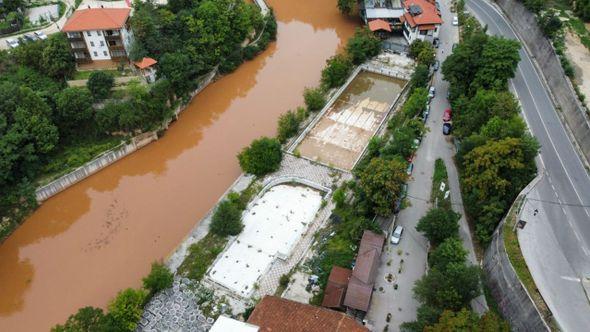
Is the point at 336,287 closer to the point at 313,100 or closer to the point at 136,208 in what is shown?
the point at 136,208

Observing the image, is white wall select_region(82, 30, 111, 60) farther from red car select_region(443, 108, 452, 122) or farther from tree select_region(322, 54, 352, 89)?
red car select_region(443, 108, 452, 122)

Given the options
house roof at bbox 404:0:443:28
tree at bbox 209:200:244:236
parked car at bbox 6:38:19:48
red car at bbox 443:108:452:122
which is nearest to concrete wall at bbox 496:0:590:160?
house roof at bbox 404:0:443:28

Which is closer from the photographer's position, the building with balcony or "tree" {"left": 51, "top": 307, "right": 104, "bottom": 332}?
"tree" {"left": 51, "top": 307, "right": 104, "bottom": 332}

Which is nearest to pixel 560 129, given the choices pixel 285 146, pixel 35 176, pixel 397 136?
pixel 397 136

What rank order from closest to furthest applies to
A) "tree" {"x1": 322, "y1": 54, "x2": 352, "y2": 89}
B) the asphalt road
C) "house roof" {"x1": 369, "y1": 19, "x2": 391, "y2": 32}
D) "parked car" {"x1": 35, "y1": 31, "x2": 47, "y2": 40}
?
the asphalt road, "parked car" {"x1": 35, "y1": 31, "x2": 47, "y2": 40}, "tree" {"x1": 322, "y1": 54, "x2": 352, "y2": 89}, "house roof" {"x1": 369, "y1": 19, "x2": 391, "y2": 32}

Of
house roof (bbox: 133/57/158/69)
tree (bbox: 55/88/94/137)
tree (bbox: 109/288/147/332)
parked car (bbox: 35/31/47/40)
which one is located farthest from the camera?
parked car (bbox: 35/31/47/40)

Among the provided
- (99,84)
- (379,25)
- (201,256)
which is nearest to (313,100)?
(379,25)
